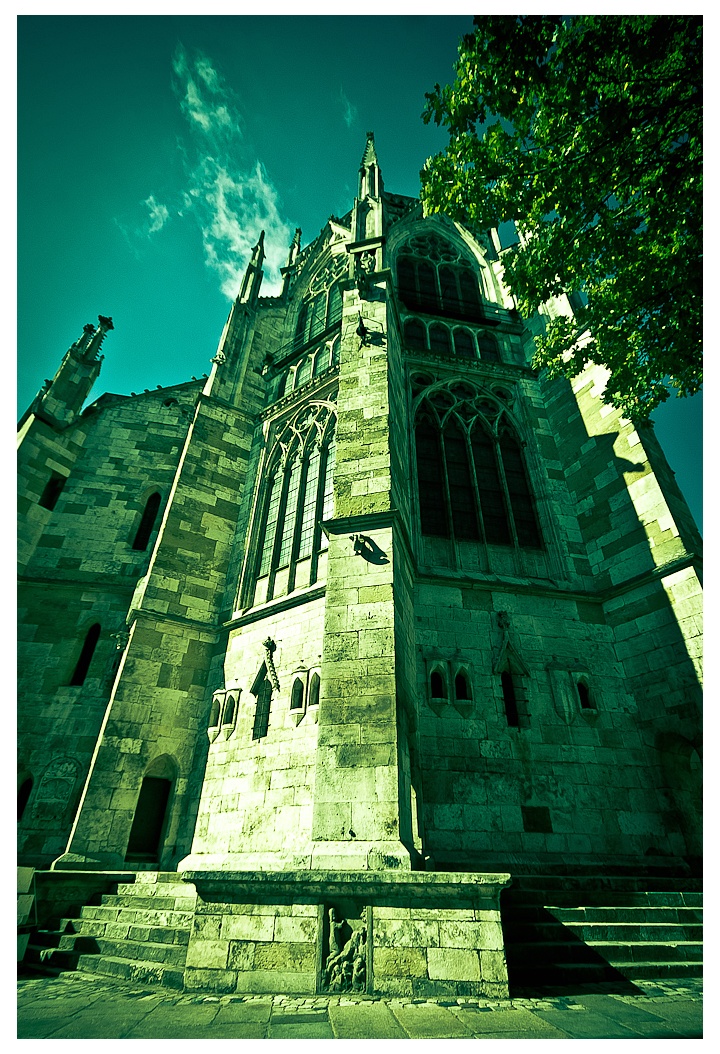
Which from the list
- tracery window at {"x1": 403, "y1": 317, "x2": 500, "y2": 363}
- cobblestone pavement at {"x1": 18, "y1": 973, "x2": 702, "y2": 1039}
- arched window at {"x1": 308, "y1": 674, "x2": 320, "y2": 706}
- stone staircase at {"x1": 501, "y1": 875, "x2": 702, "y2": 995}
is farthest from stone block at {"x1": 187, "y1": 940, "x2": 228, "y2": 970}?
tracery window at {"x1": 403, "y1": 317, "x2": 500, "y2": 363}

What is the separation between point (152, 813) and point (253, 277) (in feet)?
57.9

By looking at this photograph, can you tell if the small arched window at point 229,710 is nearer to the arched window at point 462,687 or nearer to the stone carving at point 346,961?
the arched window at point 462,687

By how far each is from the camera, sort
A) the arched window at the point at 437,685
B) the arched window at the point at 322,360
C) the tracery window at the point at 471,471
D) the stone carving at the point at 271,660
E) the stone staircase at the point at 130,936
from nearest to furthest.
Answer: the stone staircase at the point at 130,936, the arched window at the point at 437,685, the stone carving at the point at 271,660, the tracery window at the point at 471,471, the arched window at the point at 322,360

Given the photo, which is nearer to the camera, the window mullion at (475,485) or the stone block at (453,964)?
the stone block at (453,964)

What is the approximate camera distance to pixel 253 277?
18.7 meters

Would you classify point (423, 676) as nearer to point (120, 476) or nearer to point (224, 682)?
point (224, 682)

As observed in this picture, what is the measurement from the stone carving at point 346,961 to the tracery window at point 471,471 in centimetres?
791

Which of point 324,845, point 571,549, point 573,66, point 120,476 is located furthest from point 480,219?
point 120,476

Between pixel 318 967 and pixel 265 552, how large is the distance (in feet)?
28.4

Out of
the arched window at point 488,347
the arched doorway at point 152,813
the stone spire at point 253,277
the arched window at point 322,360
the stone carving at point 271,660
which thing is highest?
the stone spire at point 253,277

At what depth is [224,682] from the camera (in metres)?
10.4

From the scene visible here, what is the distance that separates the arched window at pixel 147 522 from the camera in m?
13.1

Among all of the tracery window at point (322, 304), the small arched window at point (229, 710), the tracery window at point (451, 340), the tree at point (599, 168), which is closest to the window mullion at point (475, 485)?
the tracery window at point (451, 340)

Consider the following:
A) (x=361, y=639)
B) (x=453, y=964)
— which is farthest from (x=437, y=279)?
(x=453, y=964)
